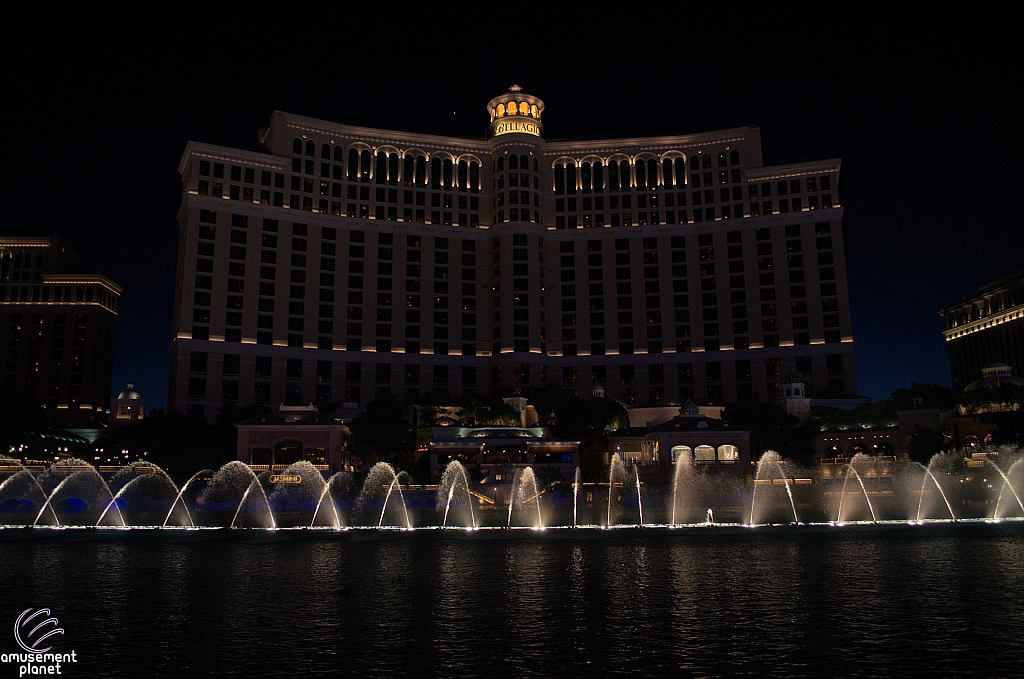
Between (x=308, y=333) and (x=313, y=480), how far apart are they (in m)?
55.7

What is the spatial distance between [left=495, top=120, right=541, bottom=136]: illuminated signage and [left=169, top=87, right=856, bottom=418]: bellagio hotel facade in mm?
348

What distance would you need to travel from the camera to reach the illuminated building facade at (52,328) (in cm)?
16600

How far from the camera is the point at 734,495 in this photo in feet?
229

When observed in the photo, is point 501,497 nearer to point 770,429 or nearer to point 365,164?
point 770,429

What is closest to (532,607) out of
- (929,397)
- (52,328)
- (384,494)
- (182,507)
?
(384,494)

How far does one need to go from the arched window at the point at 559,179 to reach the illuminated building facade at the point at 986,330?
8350cm

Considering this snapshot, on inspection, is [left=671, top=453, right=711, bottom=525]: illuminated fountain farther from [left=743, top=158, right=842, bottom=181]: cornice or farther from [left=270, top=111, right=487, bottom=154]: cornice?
[left=270, top=111, right=487, bottom=154]: cornice

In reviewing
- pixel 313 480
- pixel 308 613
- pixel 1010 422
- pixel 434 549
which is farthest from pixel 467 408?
pixel 308 613

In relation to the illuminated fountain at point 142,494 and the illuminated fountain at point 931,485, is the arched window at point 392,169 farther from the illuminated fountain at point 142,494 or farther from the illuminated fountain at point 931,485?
the illuminated fountain at point 931,485

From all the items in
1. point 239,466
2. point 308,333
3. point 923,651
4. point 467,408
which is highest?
point 308,333

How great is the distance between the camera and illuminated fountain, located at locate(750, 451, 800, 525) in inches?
2470

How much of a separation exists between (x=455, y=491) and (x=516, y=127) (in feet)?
273

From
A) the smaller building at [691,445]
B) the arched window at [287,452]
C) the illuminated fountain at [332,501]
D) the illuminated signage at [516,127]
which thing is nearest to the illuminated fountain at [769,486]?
the smaller building at [691,445]

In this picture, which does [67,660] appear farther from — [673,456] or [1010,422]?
[1010,422]
